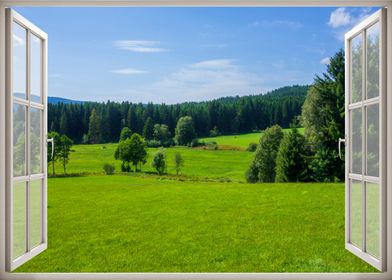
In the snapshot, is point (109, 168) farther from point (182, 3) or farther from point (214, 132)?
point (182, 3)

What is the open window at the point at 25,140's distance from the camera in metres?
2.35

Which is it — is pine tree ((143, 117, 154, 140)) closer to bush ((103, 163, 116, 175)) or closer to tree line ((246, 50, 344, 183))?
bush ((103, 163, 116, 175))

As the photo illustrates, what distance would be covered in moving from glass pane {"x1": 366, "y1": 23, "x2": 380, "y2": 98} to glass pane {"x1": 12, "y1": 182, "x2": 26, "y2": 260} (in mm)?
2202

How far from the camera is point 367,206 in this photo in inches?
101

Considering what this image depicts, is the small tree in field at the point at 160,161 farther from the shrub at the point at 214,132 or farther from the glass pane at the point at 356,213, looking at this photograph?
the glass pane at the point at 356,213

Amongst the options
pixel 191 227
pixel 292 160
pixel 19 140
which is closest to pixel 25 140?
pixel 19 140

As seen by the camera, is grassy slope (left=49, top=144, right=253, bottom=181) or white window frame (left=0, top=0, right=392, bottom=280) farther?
grassy slope (left=49, top=144, right=253, bottom=181)

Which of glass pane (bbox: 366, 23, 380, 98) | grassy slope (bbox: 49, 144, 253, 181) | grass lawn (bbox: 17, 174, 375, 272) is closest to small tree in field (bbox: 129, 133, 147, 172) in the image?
grassy slope (bbox: 49, 144, 253, 181)

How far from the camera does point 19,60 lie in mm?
2525

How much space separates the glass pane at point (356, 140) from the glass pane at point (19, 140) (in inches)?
83.1

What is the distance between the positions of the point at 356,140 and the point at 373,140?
0.84 ft

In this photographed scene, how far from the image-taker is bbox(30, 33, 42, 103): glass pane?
2.68 meters

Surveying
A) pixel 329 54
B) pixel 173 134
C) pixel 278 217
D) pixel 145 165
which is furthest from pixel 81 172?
pixel 329 54

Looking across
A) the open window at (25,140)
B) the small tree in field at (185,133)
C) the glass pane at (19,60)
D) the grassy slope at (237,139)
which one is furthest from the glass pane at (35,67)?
the grassy slope at (237,139)
